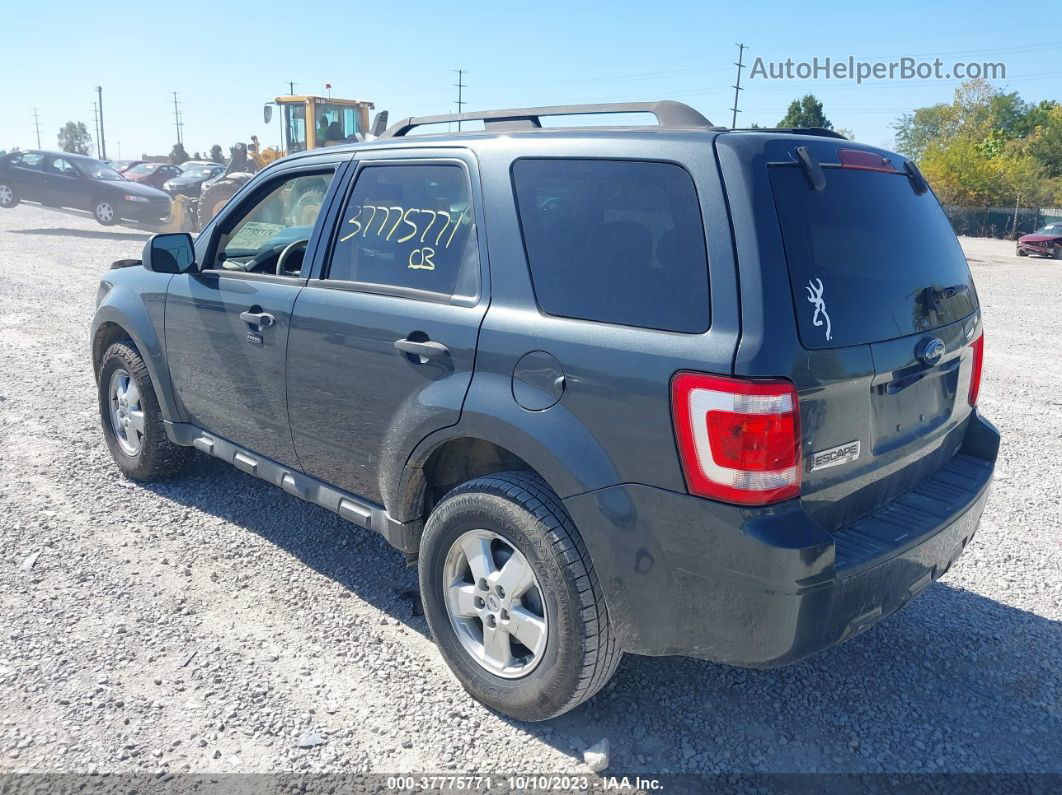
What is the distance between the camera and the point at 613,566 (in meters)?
2.48

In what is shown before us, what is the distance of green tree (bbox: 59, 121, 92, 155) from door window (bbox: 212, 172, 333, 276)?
137321mm

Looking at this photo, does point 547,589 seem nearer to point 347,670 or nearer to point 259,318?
point 347,670

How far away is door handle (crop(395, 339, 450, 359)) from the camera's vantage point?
2.89m

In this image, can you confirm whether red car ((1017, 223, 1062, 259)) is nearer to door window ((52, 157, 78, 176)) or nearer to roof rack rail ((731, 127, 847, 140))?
door window ((52, 157, 78, 176))

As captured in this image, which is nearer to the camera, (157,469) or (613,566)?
(613,566)

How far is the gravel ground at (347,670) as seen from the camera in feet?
8.98

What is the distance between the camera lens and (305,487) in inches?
144

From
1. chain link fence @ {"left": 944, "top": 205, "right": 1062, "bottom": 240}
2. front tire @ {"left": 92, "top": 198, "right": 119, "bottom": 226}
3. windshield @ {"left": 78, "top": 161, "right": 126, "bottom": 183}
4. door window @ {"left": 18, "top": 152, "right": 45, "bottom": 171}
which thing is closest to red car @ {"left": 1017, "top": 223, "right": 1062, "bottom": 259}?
chain link fence @ {"left": 944, "top": 205, "right": 1062, "bottom": 240}

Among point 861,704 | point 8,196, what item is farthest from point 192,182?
point 861,704

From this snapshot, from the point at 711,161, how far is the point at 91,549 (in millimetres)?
3397

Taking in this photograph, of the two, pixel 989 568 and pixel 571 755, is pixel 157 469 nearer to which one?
pixel 571 755

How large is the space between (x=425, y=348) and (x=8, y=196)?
76.3 feet

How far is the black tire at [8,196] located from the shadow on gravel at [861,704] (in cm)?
2211


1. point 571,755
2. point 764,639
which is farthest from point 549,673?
point 764,639
